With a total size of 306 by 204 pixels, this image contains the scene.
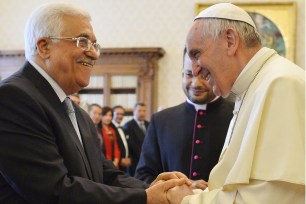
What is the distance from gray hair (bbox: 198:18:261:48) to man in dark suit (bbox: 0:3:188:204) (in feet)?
2.47

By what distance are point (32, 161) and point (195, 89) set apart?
1.37m

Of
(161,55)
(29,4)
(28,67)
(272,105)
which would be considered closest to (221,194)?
(272,105)

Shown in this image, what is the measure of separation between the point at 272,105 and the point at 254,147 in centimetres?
17

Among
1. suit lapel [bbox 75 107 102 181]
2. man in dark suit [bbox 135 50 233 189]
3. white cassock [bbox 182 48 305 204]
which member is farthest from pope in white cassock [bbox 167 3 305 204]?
man in dark suit [bbox 135 50 233 189]

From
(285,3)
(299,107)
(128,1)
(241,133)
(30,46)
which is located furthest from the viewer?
(128,1)

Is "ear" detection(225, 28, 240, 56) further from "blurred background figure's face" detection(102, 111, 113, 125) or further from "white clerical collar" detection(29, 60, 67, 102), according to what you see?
"blurred background figure's face" detection(102, 111, 113, 125)

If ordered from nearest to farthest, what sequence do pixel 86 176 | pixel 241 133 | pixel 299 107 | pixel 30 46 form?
pixel 299 107, pixel 241 133, pixel 86 176, pixel 30 46

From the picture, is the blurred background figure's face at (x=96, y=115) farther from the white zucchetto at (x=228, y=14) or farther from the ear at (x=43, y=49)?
the white zucchetto at (x=228, y=14)

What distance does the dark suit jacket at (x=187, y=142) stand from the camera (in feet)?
10.1

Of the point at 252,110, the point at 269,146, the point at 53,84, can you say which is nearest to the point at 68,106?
the point at 53,84

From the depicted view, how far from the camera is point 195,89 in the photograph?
3098mm

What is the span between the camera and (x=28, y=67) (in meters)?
2.39

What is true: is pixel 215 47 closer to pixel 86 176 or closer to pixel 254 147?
pixel 254 147

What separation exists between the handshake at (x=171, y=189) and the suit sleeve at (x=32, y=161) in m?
0.22
